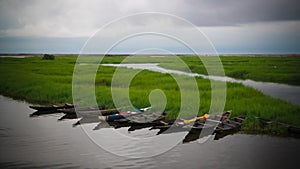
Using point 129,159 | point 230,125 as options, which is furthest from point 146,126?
point 129,159

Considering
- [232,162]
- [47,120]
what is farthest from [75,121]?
[232,162]

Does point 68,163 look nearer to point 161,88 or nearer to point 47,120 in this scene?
point 47,120

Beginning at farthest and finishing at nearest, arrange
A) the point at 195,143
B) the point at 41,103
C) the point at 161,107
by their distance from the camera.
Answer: the point at 41,103, the point at 161,107, the point at 195,143

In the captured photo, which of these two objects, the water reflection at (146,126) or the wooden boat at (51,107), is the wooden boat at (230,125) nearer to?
the water reflection at (146,126)

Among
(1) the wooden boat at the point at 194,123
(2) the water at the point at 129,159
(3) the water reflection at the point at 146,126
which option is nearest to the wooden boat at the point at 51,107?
(3) the water reflection at the point at 146,126

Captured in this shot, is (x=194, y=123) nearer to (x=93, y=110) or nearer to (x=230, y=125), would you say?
(x=230, y=125)

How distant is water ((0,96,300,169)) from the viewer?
9.77 m

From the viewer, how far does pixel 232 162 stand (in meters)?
9.84

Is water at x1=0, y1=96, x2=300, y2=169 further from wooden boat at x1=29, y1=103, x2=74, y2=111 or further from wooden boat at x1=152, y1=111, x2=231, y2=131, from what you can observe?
wooden boat at x1=29, y1=103, x2=74, y2=111

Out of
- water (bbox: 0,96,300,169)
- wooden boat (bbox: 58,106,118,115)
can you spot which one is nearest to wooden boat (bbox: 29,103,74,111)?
wooden boat (bbox: 58,106,118,115)

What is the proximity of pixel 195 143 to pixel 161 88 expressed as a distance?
29.8 ft

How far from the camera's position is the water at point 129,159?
32.0 feet

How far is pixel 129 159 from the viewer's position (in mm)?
10109

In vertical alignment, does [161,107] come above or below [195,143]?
above
